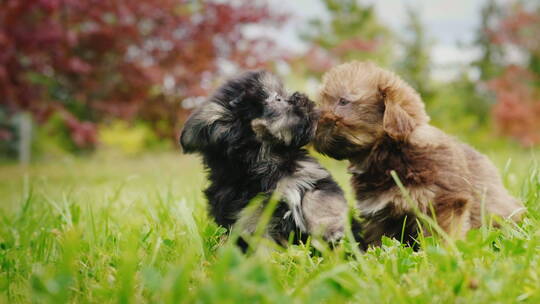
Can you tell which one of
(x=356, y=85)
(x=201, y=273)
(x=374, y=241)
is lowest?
(x=374, y=241)

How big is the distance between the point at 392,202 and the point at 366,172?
1.14 ft

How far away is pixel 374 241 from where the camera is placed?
3566 millimetres

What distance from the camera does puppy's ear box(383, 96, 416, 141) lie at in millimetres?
3346

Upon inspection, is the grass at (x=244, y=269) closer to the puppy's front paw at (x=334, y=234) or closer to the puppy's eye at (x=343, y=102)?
the puppy's front paw at (x=334, y=234)

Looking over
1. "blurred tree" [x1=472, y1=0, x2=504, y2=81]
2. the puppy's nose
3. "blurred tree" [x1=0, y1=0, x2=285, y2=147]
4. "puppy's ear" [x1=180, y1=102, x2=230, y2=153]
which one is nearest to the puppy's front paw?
the puppy's nose

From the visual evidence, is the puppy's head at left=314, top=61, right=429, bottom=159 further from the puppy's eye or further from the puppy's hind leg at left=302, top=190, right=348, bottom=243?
the puppy's hind leg at left=302, top=190, right=348, bottom=243

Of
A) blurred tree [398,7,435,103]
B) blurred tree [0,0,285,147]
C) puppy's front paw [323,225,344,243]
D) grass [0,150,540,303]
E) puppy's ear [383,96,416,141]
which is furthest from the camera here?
blurred tree [398,7,435,103]

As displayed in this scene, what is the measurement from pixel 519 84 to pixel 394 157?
18670mm

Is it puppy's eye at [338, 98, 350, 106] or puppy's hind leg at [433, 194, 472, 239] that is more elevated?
puppy's eye at [338, 98, 350, 106]

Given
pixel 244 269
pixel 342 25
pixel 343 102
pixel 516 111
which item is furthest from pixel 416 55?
pixel 244 269

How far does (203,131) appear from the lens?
10.6 feet

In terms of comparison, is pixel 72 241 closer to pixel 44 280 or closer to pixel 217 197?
pixel 44 280

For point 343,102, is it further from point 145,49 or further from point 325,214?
point 145,49

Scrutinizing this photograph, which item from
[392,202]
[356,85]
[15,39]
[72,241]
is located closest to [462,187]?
[392,202]
